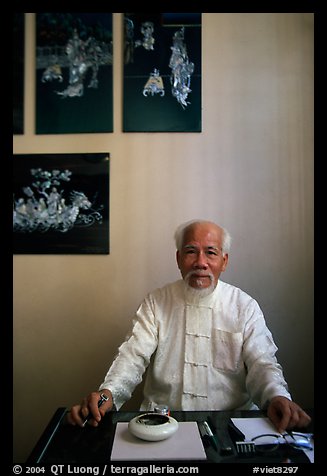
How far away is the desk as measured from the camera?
0.76m

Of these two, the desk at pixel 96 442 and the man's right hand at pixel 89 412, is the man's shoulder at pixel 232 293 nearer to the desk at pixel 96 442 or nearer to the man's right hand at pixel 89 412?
the desk at pixel 96 442

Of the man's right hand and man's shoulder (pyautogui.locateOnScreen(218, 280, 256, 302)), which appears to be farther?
man's shoulder (pyautogui.locateOnScreen(218, 280, 256, 302))

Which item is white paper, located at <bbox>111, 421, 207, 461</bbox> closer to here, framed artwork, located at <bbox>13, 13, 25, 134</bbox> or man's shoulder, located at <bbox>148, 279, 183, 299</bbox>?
man's shoulder, located at <bbox>148, 279, 183, 299</bbox>

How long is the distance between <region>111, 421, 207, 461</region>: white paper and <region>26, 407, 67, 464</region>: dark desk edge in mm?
174

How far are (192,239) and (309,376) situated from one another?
1.00m

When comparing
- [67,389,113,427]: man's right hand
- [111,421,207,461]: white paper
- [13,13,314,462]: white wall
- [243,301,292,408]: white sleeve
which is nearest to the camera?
[111,421,207,461]: white paper

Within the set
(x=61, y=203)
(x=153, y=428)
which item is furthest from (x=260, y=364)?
(x=61, y=203)

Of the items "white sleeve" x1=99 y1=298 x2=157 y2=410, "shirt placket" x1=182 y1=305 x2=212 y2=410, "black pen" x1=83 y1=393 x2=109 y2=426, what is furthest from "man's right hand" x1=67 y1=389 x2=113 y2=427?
"shirt placket" x1=182 y1=305 x2=212 y2=410

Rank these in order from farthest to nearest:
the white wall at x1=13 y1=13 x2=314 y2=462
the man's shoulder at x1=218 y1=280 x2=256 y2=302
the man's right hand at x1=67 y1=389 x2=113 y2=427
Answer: the white wall at x1=13 y1=13 x2=314 y2=462 → the man's shoulder at x1=218 y1=280 x2=256 y2=302 → the man's right hand at x1=67 y1=389 x2=113 y2=427

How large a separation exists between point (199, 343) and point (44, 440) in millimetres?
694

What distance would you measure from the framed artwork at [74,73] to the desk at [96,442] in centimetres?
138

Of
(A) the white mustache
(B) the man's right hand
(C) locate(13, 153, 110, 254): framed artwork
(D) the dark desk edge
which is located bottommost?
(D) the dark desk edge

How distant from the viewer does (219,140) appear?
173cm

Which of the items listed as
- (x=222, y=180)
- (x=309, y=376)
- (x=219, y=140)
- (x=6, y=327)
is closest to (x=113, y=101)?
(x=219, y=140)
